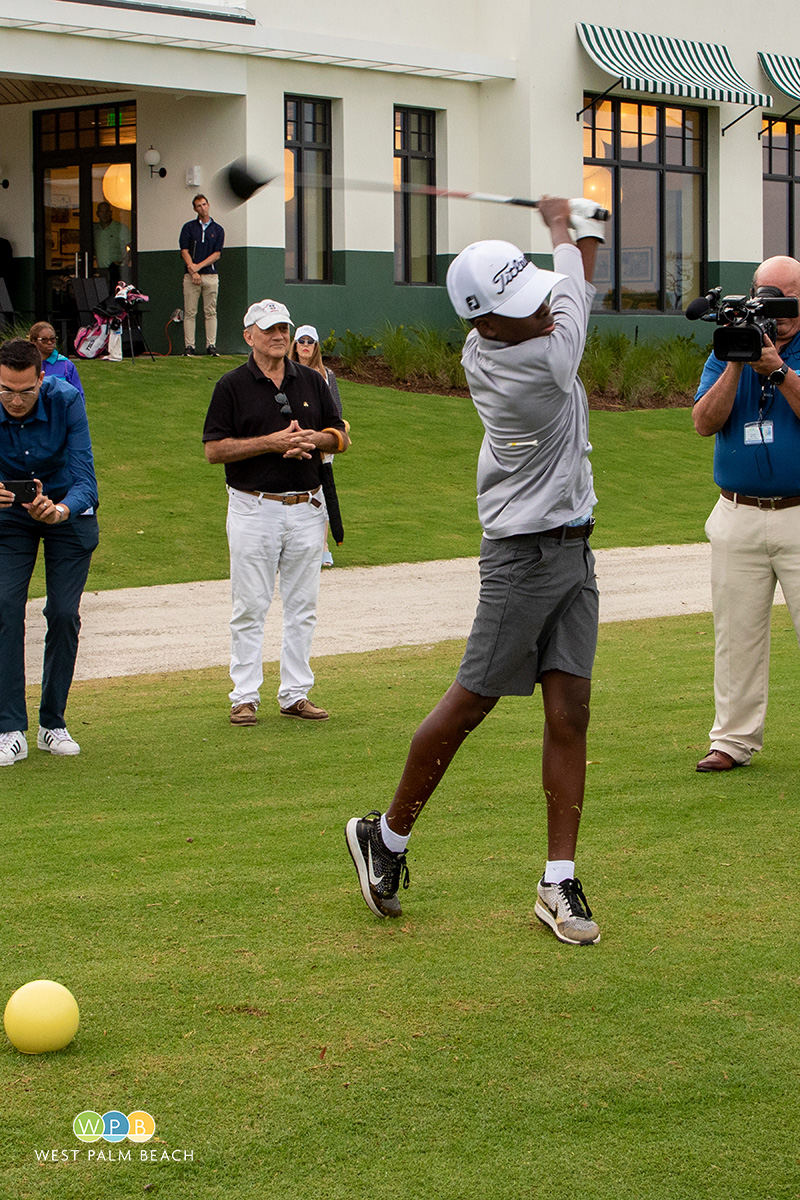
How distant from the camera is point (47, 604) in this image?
728 centimetres

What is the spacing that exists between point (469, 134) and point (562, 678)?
22712 millimetres

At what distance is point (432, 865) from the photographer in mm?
5297

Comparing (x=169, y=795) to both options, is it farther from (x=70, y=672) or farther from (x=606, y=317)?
(x=606, y=317)

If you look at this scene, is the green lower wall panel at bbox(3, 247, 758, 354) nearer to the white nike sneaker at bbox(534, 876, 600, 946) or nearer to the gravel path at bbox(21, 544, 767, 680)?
the gravel path at bbox(21, 544, 767, 680)

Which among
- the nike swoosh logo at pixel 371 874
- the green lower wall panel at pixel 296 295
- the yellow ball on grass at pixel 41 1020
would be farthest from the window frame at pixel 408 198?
the yellow ball on grass at pixel 41 1020

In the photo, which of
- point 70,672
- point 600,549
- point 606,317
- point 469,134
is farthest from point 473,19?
point 70,672

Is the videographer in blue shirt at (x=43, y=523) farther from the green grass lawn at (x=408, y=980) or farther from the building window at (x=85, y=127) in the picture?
the building window at (x=85, y=127)

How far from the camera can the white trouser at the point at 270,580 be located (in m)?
7.98

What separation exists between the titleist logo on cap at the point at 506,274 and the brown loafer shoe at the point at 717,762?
311 centimetres

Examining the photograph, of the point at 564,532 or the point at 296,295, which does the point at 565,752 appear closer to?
the point at 564,532

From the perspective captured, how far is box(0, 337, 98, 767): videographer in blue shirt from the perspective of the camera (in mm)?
7004

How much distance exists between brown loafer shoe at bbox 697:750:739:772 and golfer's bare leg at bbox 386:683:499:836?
232cm

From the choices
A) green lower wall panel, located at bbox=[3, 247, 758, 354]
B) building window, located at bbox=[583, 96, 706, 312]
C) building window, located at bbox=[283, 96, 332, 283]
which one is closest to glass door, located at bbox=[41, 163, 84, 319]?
green lower wall panel, located at bbox=[3, 247, 758, 354]

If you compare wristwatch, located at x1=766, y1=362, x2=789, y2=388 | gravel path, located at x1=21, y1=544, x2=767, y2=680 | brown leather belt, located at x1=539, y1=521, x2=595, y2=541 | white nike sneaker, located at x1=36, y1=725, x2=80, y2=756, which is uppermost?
wristwatch, located at x1=766, y1=362, x2=789, y2=388
